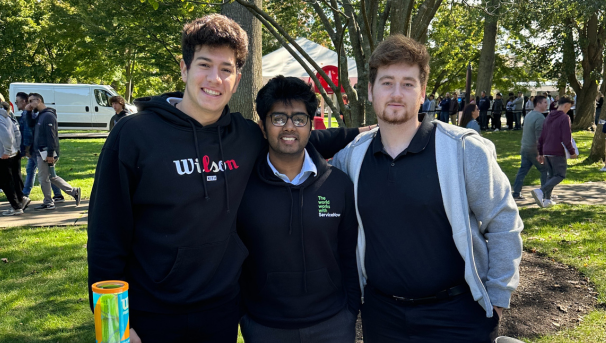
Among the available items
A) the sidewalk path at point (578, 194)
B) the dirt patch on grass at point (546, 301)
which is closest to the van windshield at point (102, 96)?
the sidewalk path at point (578, 194)

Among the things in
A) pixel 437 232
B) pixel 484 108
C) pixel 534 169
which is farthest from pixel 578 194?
pixel 484 108

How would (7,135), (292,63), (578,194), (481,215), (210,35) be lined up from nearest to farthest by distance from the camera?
1. (210,35)
2. (481,215)
3. (7,135)
4. (578,194)
5. (292,63)

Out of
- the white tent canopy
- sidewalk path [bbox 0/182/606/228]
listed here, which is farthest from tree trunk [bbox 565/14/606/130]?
the white tent canopy

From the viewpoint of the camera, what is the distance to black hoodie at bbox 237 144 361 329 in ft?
8.27

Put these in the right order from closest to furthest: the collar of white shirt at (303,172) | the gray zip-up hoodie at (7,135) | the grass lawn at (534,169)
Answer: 1. the collar of white shirt at (303,172)
2. the gray zip-up hoodie at (7,135)
3. the grass lawn at (534,169)

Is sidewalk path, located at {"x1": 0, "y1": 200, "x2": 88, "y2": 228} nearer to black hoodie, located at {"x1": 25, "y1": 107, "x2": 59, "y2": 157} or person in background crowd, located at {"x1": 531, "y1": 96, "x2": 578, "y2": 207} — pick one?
black hoodie, located at {"x1": 25, "y1": 107, "x2": 59, "y2": 157}

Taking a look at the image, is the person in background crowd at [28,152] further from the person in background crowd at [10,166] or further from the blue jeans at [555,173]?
the blue jeans at [555,173]

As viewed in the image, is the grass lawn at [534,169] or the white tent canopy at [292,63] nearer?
the white tent canopy at [292,63]

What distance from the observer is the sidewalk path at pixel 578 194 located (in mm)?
9281

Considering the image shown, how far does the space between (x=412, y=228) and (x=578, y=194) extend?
29.9ft

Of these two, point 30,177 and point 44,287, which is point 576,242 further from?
point 30,177

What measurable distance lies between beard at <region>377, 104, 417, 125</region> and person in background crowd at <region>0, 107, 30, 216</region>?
26.0ft

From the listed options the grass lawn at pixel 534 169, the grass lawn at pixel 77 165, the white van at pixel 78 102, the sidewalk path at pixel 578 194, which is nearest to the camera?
the sidewalk path at pixel 578 194

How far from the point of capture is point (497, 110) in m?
24.2
